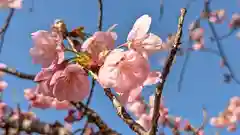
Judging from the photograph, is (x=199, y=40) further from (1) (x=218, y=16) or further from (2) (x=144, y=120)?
(2) (x=144, y=120)

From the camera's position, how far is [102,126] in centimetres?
133

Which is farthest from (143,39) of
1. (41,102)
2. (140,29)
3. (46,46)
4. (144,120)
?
(144,120)

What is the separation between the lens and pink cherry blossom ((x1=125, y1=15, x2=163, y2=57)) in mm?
1150

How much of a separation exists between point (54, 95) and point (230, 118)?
4.81 meters

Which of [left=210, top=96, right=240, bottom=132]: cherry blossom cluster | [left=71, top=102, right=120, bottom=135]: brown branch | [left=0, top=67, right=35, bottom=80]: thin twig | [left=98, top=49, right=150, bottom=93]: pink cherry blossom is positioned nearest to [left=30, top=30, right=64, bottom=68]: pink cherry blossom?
[left=98, top=49, right=150, bottom=93]: pink cherry blossom

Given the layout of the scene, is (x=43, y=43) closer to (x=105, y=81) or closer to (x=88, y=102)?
(x=105, y=81)

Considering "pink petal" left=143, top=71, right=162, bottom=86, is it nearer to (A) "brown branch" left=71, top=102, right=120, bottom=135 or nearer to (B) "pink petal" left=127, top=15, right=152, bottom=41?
(B) "pink petal" left=127, top=15, right=152, bottom=41

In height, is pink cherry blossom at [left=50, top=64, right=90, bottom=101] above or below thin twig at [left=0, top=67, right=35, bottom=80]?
above

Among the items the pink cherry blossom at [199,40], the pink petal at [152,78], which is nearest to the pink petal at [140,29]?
the pink petal at [152,78]

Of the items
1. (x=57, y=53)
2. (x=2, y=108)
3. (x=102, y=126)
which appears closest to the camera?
(x=57, y=53)

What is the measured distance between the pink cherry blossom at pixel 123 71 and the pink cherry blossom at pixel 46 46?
17 cm

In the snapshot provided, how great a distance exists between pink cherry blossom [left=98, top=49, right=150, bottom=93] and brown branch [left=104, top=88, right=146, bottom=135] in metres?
0.06

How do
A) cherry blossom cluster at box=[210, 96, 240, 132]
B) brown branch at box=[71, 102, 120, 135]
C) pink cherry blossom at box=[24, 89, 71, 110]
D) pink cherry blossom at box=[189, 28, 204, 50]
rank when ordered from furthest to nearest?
pink cherry blossom at box=[189, 28, 204, 50] < cherry blossom cluster at box=[210, 96, 240, 132] < pink cherry blossom at box=[24, 89, 71, 110] < brown branch at box=[71, 102, 120, 135]

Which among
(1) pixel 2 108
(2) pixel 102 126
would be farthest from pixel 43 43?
(1) pixel 2 108
